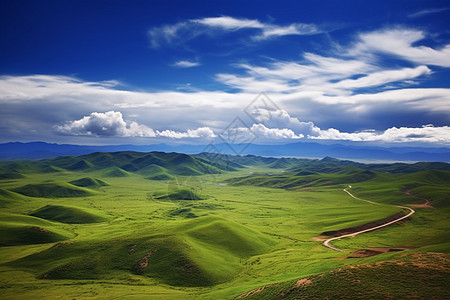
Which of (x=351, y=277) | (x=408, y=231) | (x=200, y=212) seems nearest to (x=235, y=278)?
(x=351, y=277)

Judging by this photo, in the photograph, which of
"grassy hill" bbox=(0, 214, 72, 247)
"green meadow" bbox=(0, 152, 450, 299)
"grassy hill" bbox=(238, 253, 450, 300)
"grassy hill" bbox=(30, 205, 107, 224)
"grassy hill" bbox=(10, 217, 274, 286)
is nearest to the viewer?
"grassy hill" bbox=(238, 253, 450, 300)

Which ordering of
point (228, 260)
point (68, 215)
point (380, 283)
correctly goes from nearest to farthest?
point (380, 283)
point (228, 260)
point (68, 215)

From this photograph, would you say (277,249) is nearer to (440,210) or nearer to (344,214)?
(344,214)

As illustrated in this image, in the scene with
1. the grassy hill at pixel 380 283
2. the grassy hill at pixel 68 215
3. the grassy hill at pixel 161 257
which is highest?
the grassy hill at pixel 380 283

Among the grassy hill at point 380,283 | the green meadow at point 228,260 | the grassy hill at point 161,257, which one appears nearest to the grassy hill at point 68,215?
the green meadow at point 228,260

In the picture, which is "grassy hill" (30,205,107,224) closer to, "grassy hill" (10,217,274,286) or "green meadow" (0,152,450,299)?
"green meadow" (0,152,450,299)

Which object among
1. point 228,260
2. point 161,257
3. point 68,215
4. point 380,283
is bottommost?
point 68,215

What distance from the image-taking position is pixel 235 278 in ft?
217

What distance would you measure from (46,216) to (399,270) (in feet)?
524

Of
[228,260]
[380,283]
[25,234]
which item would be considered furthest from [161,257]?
[25,234]

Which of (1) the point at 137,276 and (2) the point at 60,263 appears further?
(2) the point at 60,263

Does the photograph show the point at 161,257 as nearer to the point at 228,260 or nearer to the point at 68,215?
the point at 228,260

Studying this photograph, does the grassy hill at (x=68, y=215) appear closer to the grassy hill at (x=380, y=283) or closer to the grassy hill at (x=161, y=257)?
the grassy hill at (x=161, y=257)

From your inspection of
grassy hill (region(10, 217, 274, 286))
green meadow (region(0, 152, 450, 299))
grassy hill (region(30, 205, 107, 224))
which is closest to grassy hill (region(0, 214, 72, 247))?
green meadow (region(0, 152, 450, 299))
